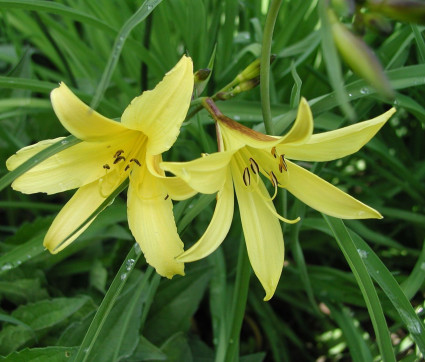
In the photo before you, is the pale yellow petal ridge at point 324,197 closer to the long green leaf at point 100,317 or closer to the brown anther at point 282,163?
the brown anther at point 282,163

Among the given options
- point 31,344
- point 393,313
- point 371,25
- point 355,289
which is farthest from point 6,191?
point 371,25

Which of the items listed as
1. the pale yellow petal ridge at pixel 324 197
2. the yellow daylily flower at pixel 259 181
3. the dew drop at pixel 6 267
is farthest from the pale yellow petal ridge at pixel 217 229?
the dew drop at pixel 6 267

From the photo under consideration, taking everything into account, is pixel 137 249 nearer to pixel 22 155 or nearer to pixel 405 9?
pixel 22 155

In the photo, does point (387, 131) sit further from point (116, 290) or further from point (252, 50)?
point (116, 290)

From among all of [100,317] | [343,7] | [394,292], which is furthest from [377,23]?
[100,317]

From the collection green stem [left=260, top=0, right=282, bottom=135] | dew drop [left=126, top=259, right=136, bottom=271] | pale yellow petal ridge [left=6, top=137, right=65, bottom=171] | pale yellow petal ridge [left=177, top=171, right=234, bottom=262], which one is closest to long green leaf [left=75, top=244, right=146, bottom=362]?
dew drop [left=126, top=259, right=136, bottom=271]

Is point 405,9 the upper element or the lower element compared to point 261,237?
upper

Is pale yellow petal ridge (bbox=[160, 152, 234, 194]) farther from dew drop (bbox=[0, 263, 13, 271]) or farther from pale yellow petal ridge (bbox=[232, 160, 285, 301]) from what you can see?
dew drop (bbox=[0, 263, 13, 271])
